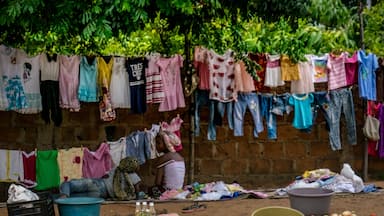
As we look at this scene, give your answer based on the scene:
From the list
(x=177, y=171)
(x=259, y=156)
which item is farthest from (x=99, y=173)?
(x=259, y=156)

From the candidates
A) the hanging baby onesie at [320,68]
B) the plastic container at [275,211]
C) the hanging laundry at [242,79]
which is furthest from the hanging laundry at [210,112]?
the plastic container at [275,211]

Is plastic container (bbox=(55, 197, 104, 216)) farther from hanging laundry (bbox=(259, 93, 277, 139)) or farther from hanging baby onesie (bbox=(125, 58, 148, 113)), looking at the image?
hanging laundry (bbox=(259, 93, 277, 139))

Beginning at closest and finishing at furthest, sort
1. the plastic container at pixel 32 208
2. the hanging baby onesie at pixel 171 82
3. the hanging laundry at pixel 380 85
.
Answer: the plastic container at pixel 32 208
the hanging baby onesie at pixel 171 82
the hanging laundry at pixel 380 85

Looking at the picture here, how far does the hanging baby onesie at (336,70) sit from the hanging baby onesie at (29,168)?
4494 millimetres

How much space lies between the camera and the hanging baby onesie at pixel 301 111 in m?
9.57

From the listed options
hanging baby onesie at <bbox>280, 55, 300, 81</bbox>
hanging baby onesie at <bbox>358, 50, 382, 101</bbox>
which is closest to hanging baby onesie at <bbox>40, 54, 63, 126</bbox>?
hanging baby onesie at <bbox>280, 55, 300, 81</bbox>

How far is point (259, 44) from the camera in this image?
9914mm

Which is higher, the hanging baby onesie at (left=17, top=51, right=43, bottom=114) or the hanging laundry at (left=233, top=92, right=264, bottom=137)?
the hanging baby onesie at (left=17, top=51, right=43, bottom=114)

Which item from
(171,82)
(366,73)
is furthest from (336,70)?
(171,82)

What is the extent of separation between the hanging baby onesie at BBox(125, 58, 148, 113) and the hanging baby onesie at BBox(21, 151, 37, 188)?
1.52m

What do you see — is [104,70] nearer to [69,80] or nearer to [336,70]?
[69,80]

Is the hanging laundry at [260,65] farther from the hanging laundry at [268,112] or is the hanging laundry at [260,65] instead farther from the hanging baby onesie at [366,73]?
the hanging baby onesie at [366,73]

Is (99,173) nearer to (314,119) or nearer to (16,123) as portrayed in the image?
(16,123)

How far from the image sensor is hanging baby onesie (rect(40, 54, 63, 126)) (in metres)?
8.37
